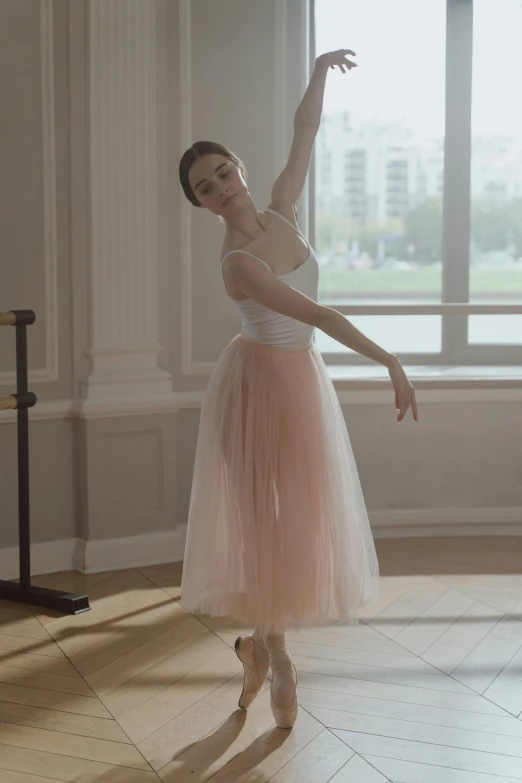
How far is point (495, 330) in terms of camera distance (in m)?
4.39

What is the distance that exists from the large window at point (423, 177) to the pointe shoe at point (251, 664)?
200 cm

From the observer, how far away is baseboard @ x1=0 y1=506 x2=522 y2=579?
373cm

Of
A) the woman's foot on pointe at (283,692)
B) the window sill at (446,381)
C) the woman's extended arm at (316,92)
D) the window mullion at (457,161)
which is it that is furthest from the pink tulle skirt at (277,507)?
the window mullion at (457,161)

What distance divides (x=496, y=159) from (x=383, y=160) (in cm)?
50

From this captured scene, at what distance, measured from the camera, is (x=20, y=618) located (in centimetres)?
323

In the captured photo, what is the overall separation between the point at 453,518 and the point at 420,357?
730mm

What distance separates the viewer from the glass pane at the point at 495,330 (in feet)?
14.3

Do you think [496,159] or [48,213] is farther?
[496,159]

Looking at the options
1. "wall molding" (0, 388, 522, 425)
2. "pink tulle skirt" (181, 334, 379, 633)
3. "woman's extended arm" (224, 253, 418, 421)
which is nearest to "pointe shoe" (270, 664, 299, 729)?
"pink tulle skirt" (181, 334, 379, 633)

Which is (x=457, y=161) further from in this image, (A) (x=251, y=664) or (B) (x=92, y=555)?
(A) (x=251, y=664)

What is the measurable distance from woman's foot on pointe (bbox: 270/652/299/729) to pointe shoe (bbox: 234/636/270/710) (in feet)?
0.22

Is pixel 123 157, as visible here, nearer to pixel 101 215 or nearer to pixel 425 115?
pixel 101 215

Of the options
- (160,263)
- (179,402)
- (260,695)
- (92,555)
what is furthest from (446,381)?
(260,695)

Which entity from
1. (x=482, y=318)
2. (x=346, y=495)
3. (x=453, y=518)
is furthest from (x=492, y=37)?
(x=346, y=495)
